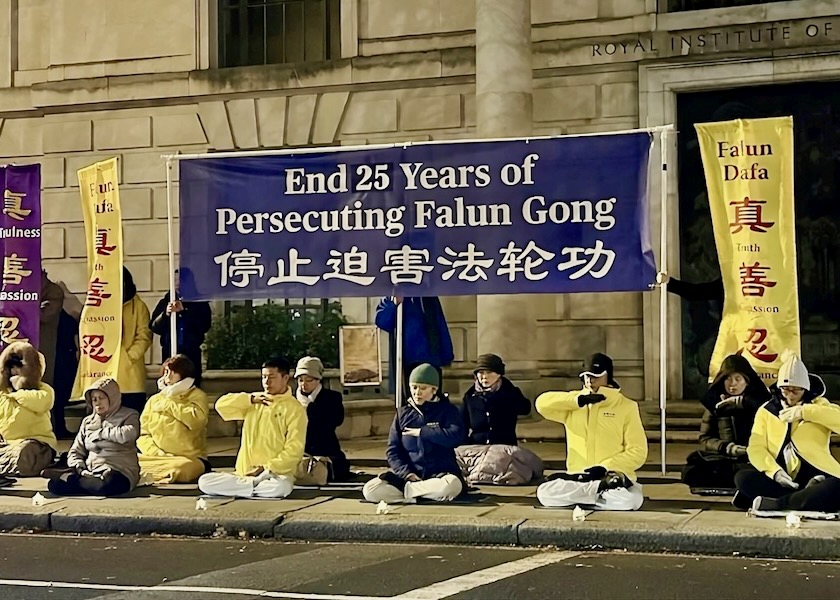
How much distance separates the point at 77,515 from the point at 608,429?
4178 millimetres

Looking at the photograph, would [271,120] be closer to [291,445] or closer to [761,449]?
[291,445]

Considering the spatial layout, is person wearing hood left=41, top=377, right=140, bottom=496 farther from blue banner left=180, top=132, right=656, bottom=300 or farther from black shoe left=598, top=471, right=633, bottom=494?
black shoe left=598, top=471, right=633, bottom=494

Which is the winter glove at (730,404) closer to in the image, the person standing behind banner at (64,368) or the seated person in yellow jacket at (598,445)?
the seated person in yellow jacket at (598,445)

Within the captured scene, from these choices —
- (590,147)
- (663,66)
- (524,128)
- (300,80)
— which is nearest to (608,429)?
(590,147)

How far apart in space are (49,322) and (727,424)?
8.64 m

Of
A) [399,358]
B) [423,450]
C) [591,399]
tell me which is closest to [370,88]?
[399,358]

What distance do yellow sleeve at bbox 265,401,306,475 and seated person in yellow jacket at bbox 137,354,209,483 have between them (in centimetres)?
122

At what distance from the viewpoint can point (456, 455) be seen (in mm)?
11344

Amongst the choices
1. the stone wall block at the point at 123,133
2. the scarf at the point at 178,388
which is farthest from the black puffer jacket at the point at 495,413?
the stone wall block at the point at 123,133

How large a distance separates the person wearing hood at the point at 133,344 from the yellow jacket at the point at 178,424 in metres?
1.09

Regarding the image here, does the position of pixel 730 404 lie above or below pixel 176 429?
above

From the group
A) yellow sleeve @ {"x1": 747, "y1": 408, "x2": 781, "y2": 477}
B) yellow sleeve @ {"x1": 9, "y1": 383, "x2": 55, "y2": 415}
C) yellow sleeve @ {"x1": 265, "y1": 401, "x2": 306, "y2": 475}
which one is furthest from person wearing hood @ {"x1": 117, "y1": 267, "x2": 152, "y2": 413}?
yellow sleeve @ {"x1": 747, "y1": 408, "x2": 781, "y2": 477}

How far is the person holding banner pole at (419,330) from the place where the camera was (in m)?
12.5

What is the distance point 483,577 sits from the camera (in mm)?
7855
